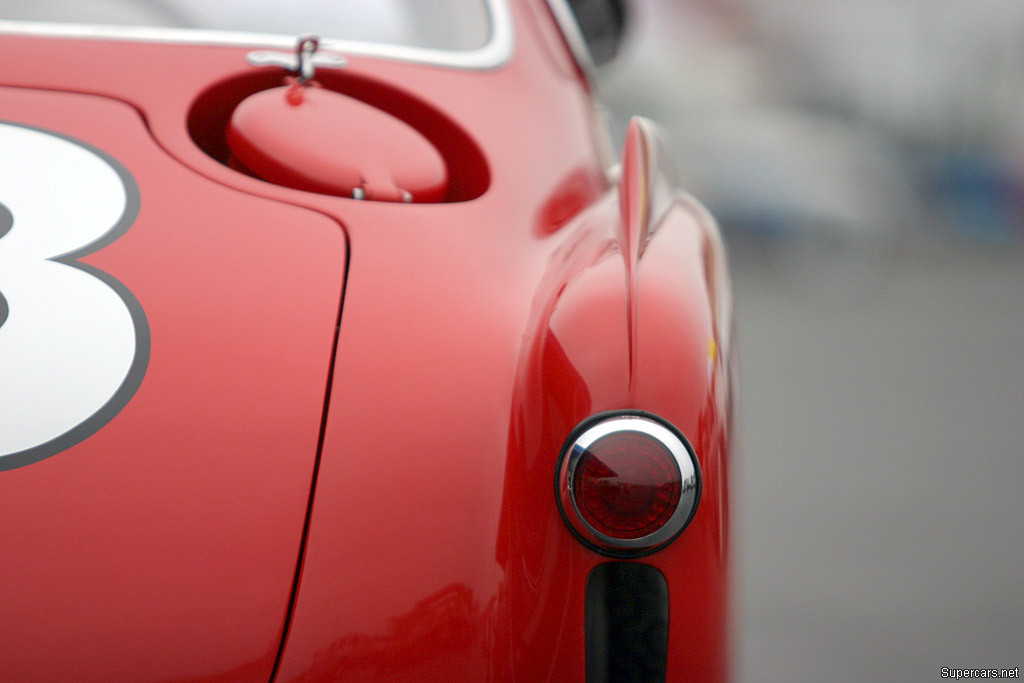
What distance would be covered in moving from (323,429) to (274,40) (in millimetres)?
809

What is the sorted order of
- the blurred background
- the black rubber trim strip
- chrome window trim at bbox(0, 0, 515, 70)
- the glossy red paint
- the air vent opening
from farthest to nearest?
the blurred background
chrome window trim at bbox(0, 0, 515, 70)
the air vent opening
the black rubber trim strip
the glossy red paint

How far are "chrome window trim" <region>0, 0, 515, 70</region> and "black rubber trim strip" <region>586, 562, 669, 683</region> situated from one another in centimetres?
102

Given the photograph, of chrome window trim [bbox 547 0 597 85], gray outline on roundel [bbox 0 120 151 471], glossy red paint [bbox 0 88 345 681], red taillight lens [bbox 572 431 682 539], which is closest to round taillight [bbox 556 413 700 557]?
red taillight lens [bbox 572 431 682 539]

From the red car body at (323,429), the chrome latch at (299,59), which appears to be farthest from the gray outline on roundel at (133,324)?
the chrome latch at (299,59)

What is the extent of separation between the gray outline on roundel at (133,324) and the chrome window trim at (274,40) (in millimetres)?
278

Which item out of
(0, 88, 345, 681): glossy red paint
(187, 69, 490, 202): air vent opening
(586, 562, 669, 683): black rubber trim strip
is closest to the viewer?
(0, 88, 345, 681): glossy red paint

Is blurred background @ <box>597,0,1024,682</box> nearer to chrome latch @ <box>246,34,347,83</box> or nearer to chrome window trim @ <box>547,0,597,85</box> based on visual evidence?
chrome window trim @ <box>547,0,597,85</box>

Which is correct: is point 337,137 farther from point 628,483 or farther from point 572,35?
point 572,35

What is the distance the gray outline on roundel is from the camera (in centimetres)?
96

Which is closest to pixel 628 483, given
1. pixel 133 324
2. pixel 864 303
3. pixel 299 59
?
pixel 133 324

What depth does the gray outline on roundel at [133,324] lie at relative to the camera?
0.96 metres

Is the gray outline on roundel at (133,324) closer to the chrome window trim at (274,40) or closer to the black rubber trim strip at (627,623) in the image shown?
the chrome window trim at (274,40)

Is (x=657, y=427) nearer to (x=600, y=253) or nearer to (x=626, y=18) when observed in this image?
(x=600, y=253)

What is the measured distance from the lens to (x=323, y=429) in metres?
1.03
